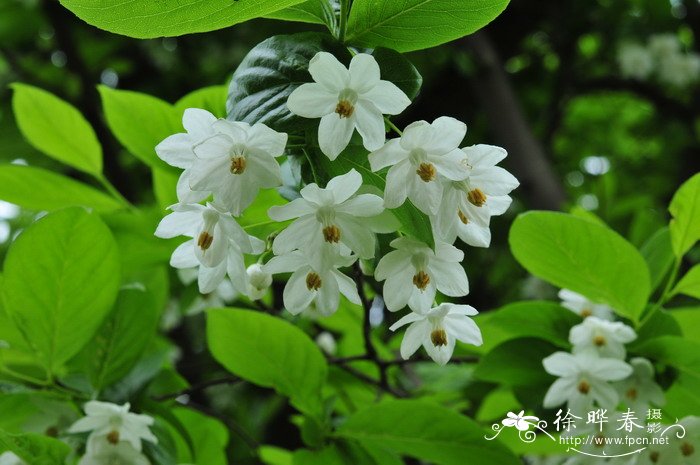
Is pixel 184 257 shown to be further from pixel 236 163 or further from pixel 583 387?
pixel 583 387

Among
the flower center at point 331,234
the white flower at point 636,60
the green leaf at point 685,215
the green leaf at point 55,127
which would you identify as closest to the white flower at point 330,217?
the flower center at point 331,234

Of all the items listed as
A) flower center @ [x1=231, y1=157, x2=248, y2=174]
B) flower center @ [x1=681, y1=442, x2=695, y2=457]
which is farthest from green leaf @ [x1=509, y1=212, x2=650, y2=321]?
flower center @ [x1=231, y1=157, x2=248, y2=174]

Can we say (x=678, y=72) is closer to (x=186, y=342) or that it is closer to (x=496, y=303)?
(x=496, y=303)

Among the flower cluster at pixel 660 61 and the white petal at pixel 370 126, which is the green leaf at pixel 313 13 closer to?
the white petal at pixel 370 126

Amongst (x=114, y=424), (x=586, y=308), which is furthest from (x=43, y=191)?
(x=586, y=308)

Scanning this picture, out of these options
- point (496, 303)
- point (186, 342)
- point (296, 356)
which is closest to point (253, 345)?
point (296, 356)

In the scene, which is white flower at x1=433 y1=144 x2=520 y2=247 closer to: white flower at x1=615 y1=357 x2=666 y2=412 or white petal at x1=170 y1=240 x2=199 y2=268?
white petal at x1=170 y1=240 x2=199 y2=268

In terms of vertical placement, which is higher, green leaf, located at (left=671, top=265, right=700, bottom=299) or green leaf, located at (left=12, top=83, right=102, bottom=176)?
green leaf, located at (left=12, top=83, right=102, bottom=176)
